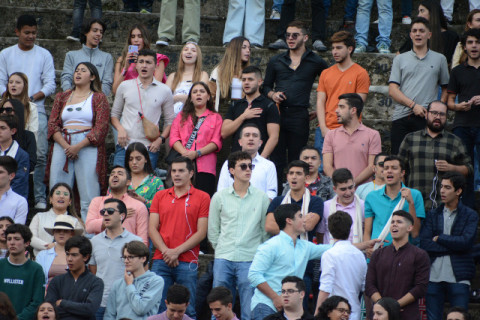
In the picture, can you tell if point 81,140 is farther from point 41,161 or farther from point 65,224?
point 65,224

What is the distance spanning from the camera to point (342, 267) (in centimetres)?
841

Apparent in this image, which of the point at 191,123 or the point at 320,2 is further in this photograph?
the point at 320,2

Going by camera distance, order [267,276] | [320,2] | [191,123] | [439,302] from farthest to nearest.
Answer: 1. [320,2]
2. [191,123]
3. [439,302]
4. [267,276]

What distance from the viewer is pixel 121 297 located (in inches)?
338

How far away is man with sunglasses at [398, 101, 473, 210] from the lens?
9.76 m

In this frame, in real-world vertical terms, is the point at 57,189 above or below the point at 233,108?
below

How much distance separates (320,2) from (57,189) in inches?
193

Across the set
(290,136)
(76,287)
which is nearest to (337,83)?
(290,136)

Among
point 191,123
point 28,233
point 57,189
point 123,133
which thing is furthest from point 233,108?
point 28,233

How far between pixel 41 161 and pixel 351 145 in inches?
148

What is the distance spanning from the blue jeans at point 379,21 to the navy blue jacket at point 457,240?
443cm

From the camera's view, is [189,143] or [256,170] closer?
[256,170]

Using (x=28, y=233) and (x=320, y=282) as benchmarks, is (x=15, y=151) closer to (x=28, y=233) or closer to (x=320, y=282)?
(x=28, y=233)

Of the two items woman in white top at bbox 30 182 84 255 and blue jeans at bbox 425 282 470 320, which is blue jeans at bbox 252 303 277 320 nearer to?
blue jeans at bbox 425 282 470 320
